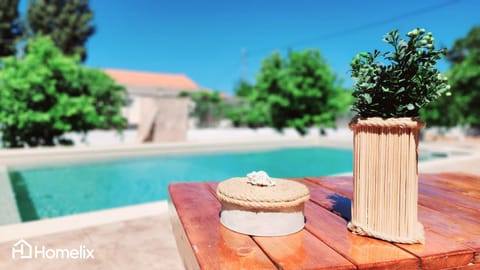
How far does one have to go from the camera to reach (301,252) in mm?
1000

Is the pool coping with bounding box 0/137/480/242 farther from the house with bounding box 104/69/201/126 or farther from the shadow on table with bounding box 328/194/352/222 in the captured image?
the house with bounding box 104/69/201/126

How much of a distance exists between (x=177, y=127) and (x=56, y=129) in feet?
10.5

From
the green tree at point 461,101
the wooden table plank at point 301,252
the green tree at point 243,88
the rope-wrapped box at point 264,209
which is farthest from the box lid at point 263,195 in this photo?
the green tree at point 243,88

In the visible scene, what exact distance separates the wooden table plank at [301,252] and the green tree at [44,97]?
7969 mm

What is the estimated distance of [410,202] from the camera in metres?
1.04

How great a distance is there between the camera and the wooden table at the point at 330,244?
36.7 inches

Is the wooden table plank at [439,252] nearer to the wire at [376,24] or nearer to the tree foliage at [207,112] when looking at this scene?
the tree foliage at [207,112]

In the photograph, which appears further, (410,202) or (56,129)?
(56,129)

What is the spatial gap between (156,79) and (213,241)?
26.2 meters

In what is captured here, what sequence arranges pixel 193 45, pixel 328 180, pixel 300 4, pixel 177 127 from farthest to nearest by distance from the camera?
pixel 193 45, pixel 300 4, pixel 177 127, pixel 328 180

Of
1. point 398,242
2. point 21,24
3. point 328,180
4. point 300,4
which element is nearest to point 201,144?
point 328,180

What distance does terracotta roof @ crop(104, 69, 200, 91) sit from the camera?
24.0 m

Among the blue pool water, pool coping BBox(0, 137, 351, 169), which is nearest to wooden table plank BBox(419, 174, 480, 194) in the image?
the blue pool water

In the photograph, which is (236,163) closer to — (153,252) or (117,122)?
(117,122)
